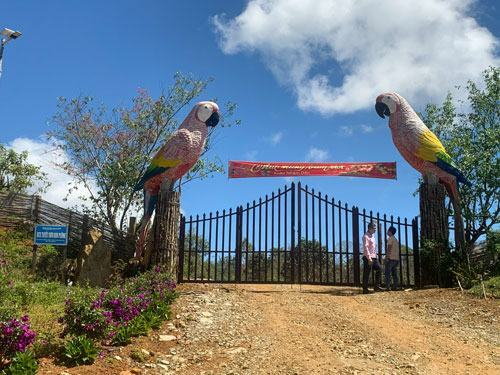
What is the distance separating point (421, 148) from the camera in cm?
1108

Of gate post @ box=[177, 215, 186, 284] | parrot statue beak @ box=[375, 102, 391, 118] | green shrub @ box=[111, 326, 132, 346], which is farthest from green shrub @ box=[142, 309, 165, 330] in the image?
parrot statue beak @ box=[375, 102, 391, 118]

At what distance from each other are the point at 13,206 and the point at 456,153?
1333 centimetres

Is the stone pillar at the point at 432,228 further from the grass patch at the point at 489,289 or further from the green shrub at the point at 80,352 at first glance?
the green shrub at the point at 80,352

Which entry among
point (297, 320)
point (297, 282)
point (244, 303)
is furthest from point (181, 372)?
point (297, 282)

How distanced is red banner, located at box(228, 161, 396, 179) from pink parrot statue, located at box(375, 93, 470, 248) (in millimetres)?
926

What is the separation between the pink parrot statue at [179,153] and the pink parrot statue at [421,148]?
4.17 m

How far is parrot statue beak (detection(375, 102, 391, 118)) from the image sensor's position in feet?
39.3

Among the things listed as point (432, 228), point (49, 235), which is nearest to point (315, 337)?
point (432, 228)

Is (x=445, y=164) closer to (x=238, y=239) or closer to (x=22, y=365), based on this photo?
(x=238, y=239)

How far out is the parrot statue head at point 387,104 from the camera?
11688 mm

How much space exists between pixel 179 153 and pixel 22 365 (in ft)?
21.9

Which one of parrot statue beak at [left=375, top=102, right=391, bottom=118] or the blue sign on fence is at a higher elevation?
parrot statue beak at [left=375, top=102, right=391, bottom=118]

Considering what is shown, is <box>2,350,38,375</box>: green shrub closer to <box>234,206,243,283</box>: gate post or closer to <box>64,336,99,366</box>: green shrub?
<box>64,336,99,366</box>: green shrub

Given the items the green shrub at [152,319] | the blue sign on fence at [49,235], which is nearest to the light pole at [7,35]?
the blue sign on fence at [49,235]
